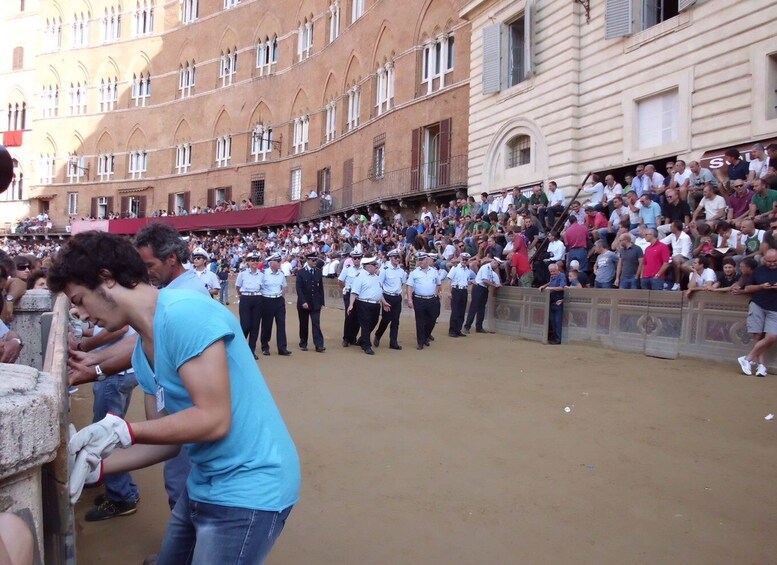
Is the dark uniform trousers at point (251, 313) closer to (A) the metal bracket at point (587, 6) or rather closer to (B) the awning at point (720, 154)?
(B) the awning at point (720, 154)

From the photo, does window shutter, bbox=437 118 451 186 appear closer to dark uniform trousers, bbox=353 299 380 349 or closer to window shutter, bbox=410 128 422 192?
window shutter, bbox=410 128 422 192

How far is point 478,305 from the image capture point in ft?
48.6

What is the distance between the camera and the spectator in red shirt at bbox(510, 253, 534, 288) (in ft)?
47.8

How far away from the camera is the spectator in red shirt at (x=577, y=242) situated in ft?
45.1

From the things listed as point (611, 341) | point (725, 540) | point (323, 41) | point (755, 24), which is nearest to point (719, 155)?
point (755, 24)

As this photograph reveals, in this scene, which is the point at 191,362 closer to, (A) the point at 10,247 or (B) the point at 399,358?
(B) the point at 399,358

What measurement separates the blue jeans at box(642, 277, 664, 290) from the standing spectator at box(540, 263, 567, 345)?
5.81ft

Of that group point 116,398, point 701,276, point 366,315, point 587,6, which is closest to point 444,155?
point 587,6

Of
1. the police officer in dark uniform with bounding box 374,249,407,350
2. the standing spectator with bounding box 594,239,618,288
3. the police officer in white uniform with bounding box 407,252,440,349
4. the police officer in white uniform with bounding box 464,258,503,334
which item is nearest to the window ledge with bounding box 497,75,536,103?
the police officer in white uniform with bounding box 464,258,503,334

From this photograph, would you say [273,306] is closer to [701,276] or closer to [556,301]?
[556,301]

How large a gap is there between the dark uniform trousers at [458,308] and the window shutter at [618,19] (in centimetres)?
886

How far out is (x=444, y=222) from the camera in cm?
2067

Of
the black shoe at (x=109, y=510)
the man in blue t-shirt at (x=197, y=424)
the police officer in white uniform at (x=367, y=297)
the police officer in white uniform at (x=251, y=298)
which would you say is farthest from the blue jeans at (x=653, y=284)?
the man in blue t-shirt at (x=197, y=424)

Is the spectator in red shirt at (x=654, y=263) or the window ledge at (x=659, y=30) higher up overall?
the window ledge at (x=659, y=30)
